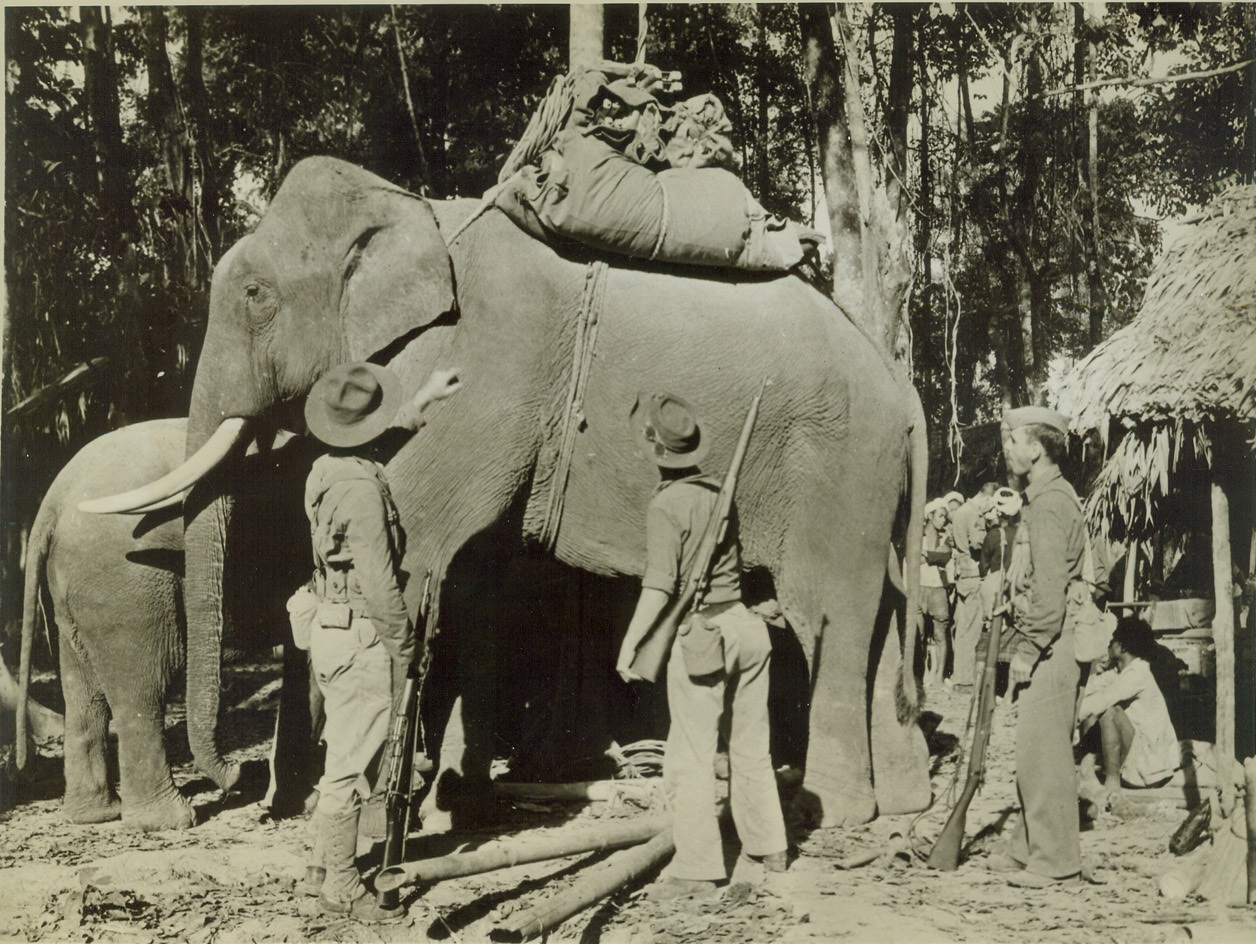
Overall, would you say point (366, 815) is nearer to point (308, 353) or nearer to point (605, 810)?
point (605, 810)

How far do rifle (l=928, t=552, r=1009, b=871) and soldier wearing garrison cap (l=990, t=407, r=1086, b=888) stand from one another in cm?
11

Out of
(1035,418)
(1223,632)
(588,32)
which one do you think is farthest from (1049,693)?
(588,32)

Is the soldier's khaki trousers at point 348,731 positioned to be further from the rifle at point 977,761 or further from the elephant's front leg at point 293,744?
the rifle at point 977,761

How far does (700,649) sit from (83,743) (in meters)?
3.53

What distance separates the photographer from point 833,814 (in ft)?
21.3

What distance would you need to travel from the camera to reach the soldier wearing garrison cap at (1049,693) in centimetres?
528

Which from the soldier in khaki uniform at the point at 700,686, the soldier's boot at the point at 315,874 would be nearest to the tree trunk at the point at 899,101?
the soldier in khaki uniform at the point at 700,686

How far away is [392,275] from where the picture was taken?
20.5ft

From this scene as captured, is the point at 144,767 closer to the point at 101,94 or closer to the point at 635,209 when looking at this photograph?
the point at 635,209

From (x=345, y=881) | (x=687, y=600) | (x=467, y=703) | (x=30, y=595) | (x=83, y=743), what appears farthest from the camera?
(x=30, y=595)

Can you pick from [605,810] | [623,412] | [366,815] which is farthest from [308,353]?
[605,810]

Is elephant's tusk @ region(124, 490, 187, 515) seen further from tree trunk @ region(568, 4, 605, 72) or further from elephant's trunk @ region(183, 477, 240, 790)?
tree trunk @ region(568, 4, 605, 72)

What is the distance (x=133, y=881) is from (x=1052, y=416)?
4.54 m

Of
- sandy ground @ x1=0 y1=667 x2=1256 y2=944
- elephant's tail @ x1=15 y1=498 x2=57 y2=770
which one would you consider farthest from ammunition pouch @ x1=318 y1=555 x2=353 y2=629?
elephant's tail @ x1=15 y1=498 x2=57 y2=770
